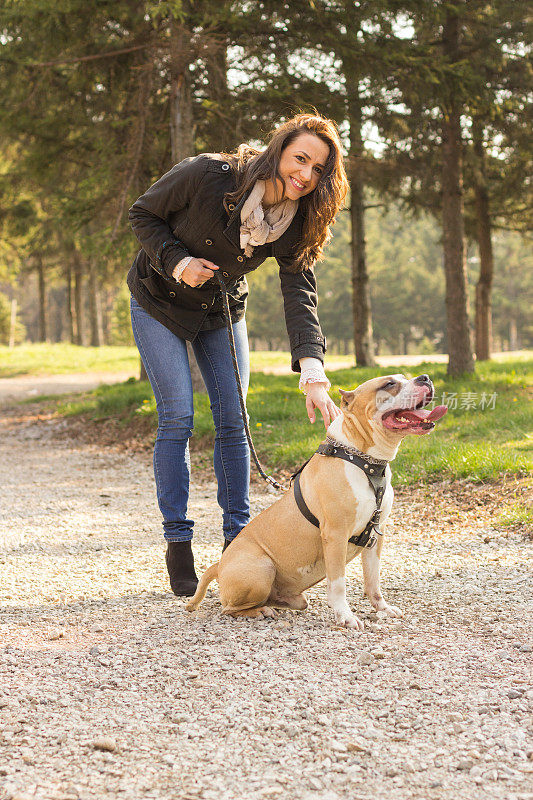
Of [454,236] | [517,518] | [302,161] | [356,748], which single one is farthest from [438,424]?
[356,748]

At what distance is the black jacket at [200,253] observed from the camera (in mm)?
3652

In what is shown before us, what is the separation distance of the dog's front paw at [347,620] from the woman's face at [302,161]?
200 cm

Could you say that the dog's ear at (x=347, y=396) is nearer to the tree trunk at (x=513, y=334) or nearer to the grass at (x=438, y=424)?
the grass at (x=438, y=424)

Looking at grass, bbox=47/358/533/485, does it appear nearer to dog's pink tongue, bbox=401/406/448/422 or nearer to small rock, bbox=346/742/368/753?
dog's pink tongue, bbox=401/406/448/422

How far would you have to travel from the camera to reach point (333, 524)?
3.44 meters

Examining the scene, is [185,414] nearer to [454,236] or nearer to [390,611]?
[390,611]

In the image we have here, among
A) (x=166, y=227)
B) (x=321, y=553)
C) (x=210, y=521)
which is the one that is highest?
(x=166, y=227)

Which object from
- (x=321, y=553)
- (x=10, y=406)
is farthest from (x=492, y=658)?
(x=10, y=406)

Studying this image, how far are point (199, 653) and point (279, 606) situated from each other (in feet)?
2.03

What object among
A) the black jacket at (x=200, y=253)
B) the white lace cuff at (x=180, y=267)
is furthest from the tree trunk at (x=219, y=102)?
the white lace cuff at (x=180, y=267)

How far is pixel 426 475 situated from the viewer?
656cm

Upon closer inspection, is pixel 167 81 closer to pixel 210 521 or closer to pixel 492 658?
pixel 210 521

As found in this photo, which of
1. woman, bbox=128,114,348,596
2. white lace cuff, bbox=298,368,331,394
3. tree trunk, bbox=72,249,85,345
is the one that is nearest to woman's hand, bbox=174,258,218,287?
woman, bbox=128,114,348,596

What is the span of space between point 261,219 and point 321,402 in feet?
3.04
